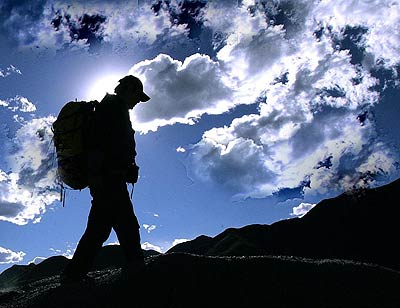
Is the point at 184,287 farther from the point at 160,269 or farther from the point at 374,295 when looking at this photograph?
the point at 374,295

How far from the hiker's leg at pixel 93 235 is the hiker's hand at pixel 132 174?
441mm

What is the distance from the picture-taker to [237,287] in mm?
5176

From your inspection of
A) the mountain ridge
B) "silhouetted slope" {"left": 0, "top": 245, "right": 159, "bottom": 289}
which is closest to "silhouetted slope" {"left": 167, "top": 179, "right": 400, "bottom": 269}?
"silhouetted slope" {"left": 0, "top": 245, "right": 159, "bottom": 289}

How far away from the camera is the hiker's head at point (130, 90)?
23.9 feet

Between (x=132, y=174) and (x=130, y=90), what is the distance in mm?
1368

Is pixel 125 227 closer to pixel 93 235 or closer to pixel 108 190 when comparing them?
pixel 93 235

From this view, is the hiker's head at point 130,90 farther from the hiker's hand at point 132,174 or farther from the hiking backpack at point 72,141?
the hiker's hand at point 132,174

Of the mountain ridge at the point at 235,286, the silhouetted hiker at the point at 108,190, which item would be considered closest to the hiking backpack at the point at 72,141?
the silhouetted hiker at the point at 108,190

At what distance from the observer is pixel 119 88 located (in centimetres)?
731

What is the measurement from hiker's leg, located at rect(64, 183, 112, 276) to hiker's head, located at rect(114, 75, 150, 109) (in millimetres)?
1544

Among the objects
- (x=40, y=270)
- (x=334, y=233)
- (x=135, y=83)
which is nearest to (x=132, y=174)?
(x=135, y=83)

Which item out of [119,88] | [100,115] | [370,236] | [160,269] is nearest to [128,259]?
[160,269]

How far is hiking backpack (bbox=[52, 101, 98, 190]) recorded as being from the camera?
673cm

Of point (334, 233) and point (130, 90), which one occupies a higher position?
point (334, 233)
